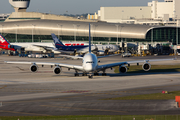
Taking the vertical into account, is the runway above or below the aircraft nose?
below

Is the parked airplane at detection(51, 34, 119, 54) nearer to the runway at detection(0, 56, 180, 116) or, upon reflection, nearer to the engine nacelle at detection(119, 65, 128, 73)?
the engine nacelle at detection(119, 65, 128, 73)

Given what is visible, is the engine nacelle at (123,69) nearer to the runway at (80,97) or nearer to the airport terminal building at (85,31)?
the runway at (80,97)

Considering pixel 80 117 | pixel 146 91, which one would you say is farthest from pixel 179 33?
pixel 80 117

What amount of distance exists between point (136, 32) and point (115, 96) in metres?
132

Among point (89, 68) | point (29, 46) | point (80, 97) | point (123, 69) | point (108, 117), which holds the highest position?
point (29, 46)

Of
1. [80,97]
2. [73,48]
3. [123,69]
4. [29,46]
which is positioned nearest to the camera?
[80,97]

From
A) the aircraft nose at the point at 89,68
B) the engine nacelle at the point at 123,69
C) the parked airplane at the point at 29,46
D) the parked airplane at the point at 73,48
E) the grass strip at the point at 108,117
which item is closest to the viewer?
the grass strip at the point at 108,117

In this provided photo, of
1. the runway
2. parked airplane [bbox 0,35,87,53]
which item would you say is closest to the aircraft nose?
the runway

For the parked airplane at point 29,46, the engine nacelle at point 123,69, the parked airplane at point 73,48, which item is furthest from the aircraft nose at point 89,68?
the parked airplane at point 29,46

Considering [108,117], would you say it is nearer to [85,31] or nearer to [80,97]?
[80,97]

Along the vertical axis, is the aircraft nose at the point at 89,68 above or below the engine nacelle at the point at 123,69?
above

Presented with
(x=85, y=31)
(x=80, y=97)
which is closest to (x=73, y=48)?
(x=85, y=31)

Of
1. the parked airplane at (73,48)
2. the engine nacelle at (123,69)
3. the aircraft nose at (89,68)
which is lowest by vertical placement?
the engine nacelle at (123,69)

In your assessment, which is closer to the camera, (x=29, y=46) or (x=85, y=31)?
(x=29, y=46)
